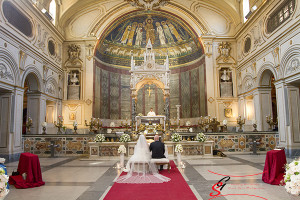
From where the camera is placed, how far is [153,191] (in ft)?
20.8

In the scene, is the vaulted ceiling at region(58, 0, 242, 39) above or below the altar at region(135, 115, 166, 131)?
above

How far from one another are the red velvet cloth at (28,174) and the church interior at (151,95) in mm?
33

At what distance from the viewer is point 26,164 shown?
7418mm

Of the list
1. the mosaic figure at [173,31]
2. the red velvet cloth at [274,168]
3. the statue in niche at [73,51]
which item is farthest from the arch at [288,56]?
the statue in niche at [73,51]

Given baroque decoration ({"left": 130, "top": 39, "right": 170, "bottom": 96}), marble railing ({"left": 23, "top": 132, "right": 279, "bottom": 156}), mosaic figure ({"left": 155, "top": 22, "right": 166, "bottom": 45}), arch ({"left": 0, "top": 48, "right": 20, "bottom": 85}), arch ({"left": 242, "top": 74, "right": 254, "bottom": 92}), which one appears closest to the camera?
arch ({"left": 0, "top": 48, "right": 20, "bottom": 85})

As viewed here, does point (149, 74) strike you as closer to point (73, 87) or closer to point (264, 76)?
point (73, 87)

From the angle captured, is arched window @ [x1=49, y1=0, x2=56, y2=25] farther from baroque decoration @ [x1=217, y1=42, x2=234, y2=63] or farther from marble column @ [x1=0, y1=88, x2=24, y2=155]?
baroque decoration @ [x1=217, y1=42, x2=234, y2=63]

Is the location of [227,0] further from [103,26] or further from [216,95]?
[103,26]

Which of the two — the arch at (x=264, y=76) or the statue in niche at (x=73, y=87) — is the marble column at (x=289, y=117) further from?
the statue in niche at (x=73, y=87)

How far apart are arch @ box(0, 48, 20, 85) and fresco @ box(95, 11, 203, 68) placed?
9.75m

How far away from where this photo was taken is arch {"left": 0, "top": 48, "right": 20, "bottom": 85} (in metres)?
13.0

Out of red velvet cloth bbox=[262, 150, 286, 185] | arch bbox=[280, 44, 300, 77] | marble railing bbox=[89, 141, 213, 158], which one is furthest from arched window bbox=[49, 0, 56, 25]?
red velvet cloth bbox=[262, 150, 286, 185]

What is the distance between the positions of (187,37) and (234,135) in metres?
12.4

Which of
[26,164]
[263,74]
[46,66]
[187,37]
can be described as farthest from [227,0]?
[26,164]
